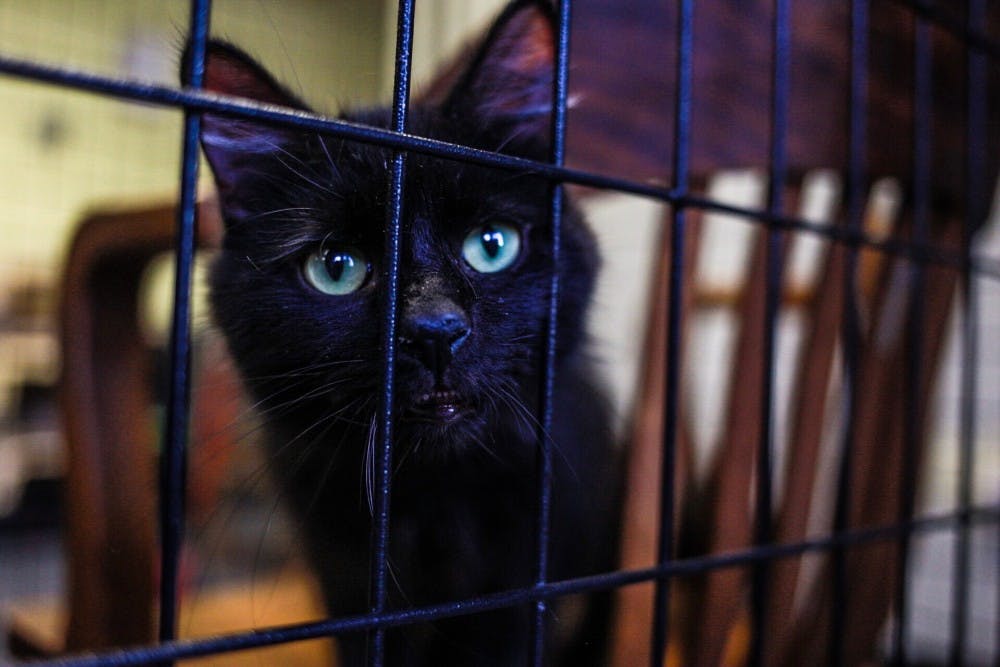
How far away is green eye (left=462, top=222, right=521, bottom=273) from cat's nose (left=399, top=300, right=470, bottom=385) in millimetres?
119

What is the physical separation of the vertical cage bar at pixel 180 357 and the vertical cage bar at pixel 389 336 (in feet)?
0.32

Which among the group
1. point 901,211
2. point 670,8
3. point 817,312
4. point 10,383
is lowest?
point 10,383

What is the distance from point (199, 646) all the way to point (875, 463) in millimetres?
852

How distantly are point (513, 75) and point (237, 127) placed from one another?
0.83 ft

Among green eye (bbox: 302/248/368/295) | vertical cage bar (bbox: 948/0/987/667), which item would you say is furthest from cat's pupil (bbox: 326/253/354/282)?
vertical cage bar (bbox: 948/0/987/667)

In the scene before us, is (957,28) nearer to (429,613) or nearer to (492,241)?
(492,241)

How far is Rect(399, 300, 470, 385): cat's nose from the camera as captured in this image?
488mm

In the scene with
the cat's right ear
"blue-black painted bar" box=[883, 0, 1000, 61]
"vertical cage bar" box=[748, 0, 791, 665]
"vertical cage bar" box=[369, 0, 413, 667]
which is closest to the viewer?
"vertical cage bar" box=[369, 0, 413, 667]

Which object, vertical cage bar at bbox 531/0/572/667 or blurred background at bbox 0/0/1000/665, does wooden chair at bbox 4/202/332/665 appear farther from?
vertical cage bar at bbox 531/0/572/667

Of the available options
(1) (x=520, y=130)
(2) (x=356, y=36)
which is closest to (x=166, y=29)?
(2) (x=356, y=36)

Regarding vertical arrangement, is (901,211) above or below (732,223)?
below

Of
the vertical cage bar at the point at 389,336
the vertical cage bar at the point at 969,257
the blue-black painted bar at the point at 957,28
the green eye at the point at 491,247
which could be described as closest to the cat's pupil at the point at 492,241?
the green eye at the point at 491,247

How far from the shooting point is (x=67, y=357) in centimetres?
91

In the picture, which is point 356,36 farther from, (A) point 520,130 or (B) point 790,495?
(B) point 790,495
